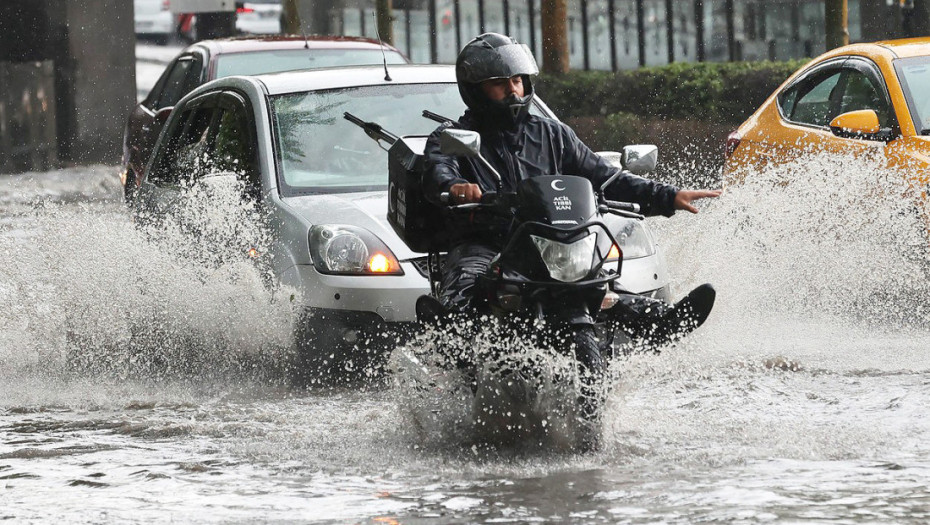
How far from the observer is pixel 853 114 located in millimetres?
9758

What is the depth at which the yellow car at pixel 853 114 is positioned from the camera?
31.9 feet

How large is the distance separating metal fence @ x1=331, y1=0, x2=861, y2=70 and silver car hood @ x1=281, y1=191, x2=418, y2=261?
1962 centimetres

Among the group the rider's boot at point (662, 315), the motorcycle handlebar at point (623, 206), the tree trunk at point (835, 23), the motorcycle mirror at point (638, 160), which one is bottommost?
the rider's boot at point (662, 315)

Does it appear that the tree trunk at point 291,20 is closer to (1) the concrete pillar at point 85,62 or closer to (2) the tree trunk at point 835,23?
(1) the concrete pillar at point 85,62

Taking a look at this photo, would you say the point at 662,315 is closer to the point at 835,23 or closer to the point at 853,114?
the point at 853,114

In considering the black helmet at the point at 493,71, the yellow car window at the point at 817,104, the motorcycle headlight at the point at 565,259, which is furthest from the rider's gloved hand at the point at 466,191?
the yellow car window at the point at 817,104

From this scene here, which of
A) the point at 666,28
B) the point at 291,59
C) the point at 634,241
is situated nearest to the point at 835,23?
the point at 291,59

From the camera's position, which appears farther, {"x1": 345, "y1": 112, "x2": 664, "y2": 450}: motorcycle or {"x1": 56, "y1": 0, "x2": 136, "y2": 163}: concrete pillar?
{"x1": 56, "y1": 0, "x2": 136, "y2": 163}: concrete pillar

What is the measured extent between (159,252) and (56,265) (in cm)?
82

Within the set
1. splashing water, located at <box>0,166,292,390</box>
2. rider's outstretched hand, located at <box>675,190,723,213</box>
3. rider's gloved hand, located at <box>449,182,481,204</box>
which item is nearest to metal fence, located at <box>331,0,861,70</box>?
splashing water, located at <box>0,166,292,390</box>

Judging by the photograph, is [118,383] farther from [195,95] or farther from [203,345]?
[195,95]

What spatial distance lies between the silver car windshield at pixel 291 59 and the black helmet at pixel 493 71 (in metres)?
8.04

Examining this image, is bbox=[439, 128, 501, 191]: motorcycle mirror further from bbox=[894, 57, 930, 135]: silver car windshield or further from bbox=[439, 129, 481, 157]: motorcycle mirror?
bbox=[894, 57, 930, 135]: silver car windshield

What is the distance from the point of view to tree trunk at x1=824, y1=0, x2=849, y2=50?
822 inches
